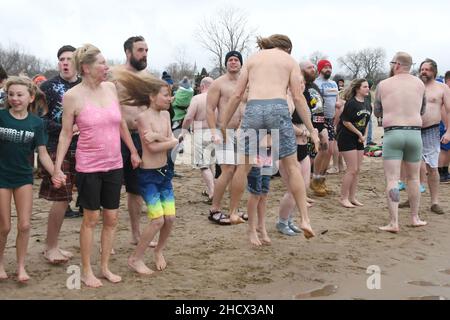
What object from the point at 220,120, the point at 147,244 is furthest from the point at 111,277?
the point at 220,120

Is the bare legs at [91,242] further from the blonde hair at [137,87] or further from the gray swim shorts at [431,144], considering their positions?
the gray swim shorts at [431,144]

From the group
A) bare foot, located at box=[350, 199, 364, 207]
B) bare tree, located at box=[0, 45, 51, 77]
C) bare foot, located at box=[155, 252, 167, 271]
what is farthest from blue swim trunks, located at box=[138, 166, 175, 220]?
bare tree, located at box=[0, 45, 51, 77]

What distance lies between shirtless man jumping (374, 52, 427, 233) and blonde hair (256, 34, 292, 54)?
1.89m

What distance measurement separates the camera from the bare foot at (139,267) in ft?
15.7

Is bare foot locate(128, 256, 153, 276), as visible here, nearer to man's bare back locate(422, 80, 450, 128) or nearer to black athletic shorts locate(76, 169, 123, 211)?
black athletic shorts locate(76, 169, 123, 211)

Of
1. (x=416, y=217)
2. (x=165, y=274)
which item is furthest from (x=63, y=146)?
(x=416, y=217)

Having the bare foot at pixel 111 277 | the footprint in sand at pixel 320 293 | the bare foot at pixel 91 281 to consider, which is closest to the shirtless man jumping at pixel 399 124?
the footprint in sand at pixel 320 293

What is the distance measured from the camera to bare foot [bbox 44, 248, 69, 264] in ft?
16.4

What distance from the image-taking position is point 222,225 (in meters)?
6.70

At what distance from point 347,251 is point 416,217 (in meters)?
1.76

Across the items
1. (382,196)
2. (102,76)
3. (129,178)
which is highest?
(102,76)

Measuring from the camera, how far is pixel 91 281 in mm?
4449

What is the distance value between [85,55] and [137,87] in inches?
25.1

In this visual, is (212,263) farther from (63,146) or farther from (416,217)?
(416,217)
